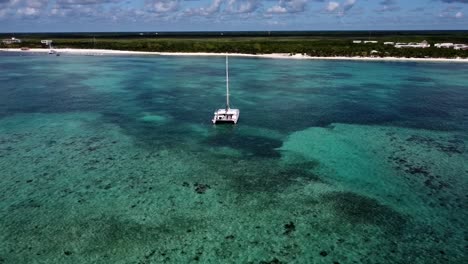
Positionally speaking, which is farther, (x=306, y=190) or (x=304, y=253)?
(x=306, y=190)

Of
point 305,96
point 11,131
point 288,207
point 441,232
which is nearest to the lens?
point 441,232

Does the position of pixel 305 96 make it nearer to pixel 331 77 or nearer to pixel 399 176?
pixel 331 77

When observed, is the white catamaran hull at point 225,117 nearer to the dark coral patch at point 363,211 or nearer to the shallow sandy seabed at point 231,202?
the shallow sandy seabed at point 231,202

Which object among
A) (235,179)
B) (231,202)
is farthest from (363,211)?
(235,179)

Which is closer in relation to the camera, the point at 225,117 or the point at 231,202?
the point at 231,202

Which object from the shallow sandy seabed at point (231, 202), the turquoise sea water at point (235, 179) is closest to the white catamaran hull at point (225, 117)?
the turquoise sea water at point (235, 179)

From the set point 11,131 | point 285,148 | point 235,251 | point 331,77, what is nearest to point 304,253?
point 235,251

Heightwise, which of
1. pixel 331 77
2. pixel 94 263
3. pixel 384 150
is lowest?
pixel 94 263

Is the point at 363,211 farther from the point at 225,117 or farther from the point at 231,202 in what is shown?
the point at 225,117
